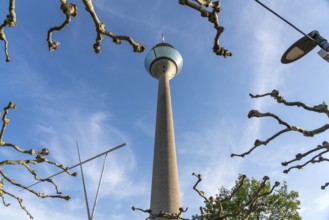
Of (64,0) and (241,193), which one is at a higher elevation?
(241,193)

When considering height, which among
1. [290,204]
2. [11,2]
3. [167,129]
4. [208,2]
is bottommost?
[208,2]

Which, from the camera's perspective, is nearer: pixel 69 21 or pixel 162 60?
pixel 69 21

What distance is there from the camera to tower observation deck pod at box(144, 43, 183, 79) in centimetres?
4750

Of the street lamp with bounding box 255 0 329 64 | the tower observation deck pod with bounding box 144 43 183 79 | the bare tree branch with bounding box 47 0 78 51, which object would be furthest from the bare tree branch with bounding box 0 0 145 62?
the tower observation deck pod with bounding box 144 43 183 79

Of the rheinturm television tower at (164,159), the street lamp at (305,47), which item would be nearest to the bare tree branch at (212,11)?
the street lamp at (305,47)

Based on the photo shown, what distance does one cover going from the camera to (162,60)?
48219 mm

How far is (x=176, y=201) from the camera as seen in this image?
27.3 metres

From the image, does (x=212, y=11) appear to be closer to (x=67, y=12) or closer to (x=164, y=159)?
(x=67, y=12)

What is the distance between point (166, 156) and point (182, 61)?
90.2 ft

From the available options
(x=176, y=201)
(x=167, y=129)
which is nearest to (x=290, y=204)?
(x=176, y=201)

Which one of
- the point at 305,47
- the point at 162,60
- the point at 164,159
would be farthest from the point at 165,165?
the point at 305,47

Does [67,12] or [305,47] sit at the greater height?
[305,47]

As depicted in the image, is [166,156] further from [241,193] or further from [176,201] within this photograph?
[241,193]

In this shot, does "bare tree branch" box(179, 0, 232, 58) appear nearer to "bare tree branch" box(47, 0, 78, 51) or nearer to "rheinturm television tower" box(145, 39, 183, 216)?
"bare tree branch" box(47, 0, 78, 51)
